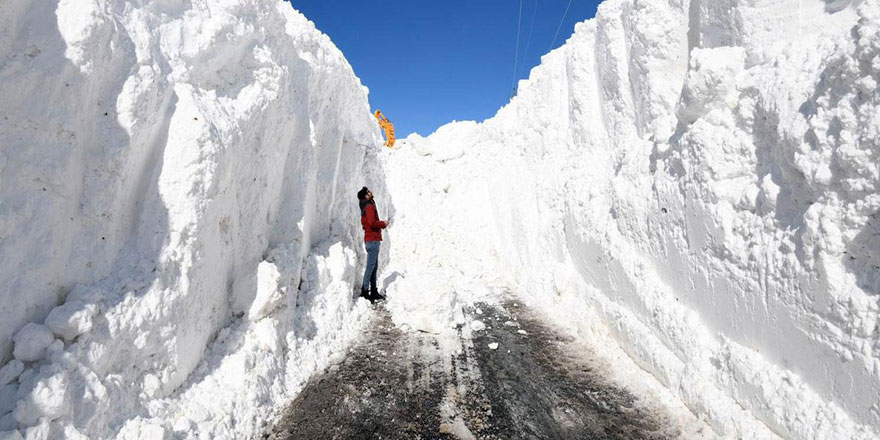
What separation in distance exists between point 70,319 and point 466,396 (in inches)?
146

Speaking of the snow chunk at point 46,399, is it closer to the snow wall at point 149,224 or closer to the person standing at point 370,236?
the snow wall at point 149,224

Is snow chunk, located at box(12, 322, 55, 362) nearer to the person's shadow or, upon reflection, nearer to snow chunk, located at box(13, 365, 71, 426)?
snow chunk, located at box(13, 365, 71, 426)

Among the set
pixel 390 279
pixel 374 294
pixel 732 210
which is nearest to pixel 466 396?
pixel 732 210

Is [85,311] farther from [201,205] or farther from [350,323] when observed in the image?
[350,323]

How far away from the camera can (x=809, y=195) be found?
12.3ft

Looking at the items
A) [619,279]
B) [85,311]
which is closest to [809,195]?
[619,279]

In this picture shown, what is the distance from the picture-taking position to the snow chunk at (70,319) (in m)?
3.09

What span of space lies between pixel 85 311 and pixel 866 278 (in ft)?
18.6

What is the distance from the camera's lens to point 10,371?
2830 mm

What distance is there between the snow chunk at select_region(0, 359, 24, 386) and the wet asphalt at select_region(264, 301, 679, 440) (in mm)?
1991

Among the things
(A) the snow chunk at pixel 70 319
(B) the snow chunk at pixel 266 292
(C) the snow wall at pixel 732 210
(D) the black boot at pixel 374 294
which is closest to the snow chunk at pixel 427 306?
(D) the black boot at pixel 374 294

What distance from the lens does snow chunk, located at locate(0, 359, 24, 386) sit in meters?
2.80

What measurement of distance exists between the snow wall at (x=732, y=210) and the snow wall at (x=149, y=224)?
4.28 meters

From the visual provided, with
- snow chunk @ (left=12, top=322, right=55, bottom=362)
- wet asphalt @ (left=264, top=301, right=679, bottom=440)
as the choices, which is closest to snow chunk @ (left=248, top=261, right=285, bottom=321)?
wet asphalt @ (left=264, top=301, right=679, bottom=440)
